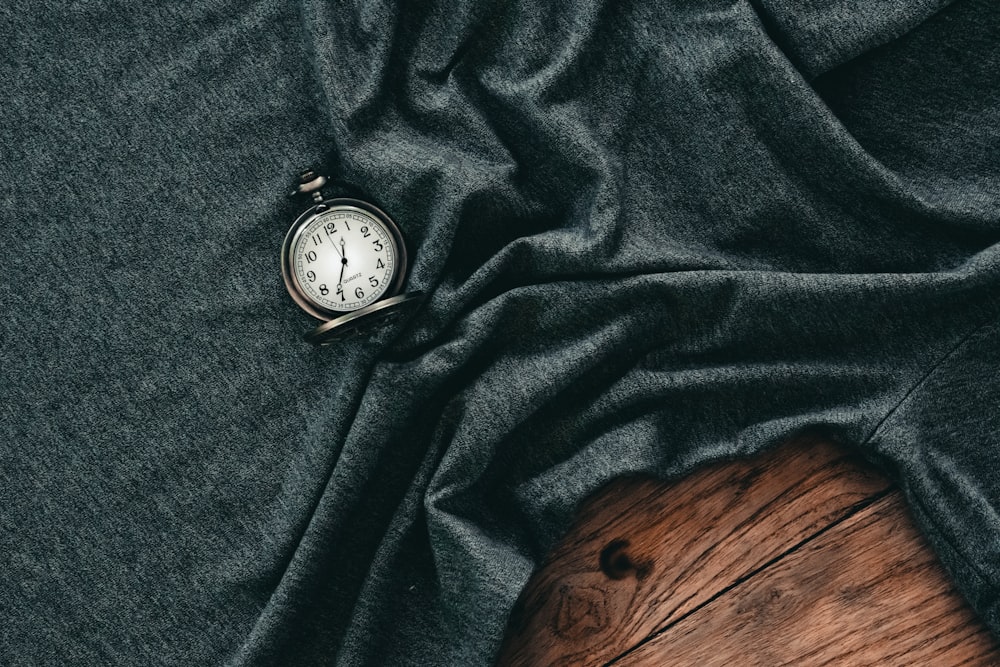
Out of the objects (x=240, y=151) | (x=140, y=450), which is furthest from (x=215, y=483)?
(x=240, y=151)

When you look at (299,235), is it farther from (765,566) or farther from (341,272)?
(765,566)

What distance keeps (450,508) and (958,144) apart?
75 cm

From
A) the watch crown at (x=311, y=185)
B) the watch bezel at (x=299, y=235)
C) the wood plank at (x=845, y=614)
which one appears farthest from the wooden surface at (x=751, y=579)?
the watch crown at (x=311, y=185)

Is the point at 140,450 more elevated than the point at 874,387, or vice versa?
the point at 874,387

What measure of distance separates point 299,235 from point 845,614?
82 centimetres

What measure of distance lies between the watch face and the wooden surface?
1.28ft

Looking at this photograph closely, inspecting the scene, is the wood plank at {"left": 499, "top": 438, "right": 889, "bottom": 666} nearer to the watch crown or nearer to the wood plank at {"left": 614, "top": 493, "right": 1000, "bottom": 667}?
Result: the wood plank at {"left": 614, "top": 493, "right": 1000, "bottom": 667}

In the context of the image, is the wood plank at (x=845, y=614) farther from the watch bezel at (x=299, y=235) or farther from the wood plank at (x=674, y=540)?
the watch bezel at (x=299, y=235)

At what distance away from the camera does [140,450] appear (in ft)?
3.39

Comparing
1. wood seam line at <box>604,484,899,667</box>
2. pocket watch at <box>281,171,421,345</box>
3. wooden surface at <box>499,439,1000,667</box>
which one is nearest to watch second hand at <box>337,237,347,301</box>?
pocket watch at <box>281,171,421,345</box>

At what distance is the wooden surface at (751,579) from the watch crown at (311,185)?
0.51m

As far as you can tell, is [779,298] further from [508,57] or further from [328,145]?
[328,145]

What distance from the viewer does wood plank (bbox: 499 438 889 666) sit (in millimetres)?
1075

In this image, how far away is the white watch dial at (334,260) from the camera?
3.34ft
